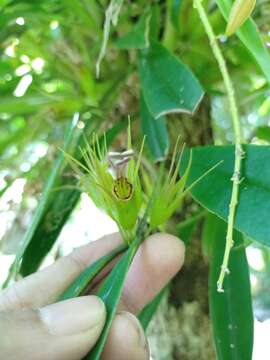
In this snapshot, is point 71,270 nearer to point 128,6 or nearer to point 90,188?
point 90,188

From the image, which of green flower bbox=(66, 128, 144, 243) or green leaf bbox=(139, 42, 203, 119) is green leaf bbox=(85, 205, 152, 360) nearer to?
green flower bbox=(66, 128, 144, 243)

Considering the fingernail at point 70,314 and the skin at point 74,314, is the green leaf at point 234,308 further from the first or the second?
the fingernail at point 70,314

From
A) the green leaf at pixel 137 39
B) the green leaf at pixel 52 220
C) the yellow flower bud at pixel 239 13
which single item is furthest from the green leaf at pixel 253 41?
the green leaf at pixel 52 220

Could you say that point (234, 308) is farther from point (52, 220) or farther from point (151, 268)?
point (52, 220)

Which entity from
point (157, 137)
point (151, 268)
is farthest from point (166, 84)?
point (151, 268)

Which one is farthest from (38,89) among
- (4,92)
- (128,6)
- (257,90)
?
(257,90)
